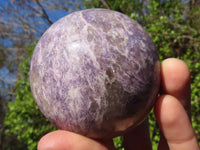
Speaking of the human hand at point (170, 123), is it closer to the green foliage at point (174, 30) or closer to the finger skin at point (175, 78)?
the finger skin at point (175, 78)

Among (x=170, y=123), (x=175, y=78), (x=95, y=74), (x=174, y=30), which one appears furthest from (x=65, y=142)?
(x=174, y=30)

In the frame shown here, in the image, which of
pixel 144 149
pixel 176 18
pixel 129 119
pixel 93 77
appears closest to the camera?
pixel 93 77

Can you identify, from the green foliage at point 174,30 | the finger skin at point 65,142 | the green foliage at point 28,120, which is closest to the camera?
the finger skin at point 65,142

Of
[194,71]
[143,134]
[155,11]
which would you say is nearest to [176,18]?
[155,11]

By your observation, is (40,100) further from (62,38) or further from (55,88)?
(62,38)

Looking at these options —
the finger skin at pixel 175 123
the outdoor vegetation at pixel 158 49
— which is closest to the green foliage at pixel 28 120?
the outdoor vegetation at pixel 158 49

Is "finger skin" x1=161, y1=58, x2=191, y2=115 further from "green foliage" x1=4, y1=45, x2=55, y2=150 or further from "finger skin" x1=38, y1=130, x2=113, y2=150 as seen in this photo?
"green foliage" x1=4, y1=45, x2=55, y2=150
